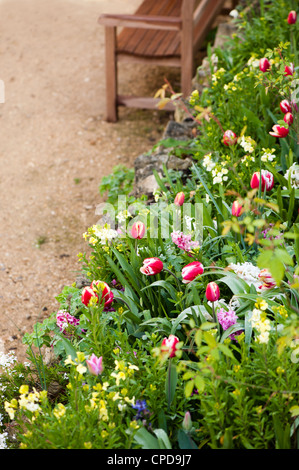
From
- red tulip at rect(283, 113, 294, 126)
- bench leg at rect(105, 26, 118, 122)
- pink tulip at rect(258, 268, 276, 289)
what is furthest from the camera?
bench leg at rect(105, 26, 118, 122)

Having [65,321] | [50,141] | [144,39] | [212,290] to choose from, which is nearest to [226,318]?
[212,290]

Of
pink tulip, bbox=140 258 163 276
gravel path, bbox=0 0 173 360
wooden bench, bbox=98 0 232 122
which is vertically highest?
wooden bench, bbox=98 0 232 122

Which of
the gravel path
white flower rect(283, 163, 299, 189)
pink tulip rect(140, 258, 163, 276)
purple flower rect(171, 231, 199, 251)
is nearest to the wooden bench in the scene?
the gravel path

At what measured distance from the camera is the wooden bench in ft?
14.7

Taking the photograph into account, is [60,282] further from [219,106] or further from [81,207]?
[219,106]

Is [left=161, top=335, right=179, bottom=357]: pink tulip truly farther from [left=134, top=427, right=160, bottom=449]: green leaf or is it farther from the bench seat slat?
the bench seat slat

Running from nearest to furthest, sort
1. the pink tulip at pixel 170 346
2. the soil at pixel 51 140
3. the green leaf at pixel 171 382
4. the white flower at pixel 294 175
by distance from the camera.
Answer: the pink tulip at pixel 170 346 < the green leaf at pixel 171 382 < the white flower at pixel 294 175 < the soil at pixel 51 140

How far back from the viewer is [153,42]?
479 centimetres

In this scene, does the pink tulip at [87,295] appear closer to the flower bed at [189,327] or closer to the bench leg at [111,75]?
the flower bed at [189,327]

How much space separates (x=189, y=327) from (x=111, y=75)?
10.8 feet

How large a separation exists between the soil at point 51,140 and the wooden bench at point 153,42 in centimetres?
27

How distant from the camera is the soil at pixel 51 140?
347 centimetres

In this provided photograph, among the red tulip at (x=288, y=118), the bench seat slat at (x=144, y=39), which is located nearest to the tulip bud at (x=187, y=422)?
the red tulip at (x=288, y=118)

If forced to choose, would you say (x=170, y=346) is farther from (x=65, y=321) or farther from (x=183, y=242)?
(x=65, y=321)
